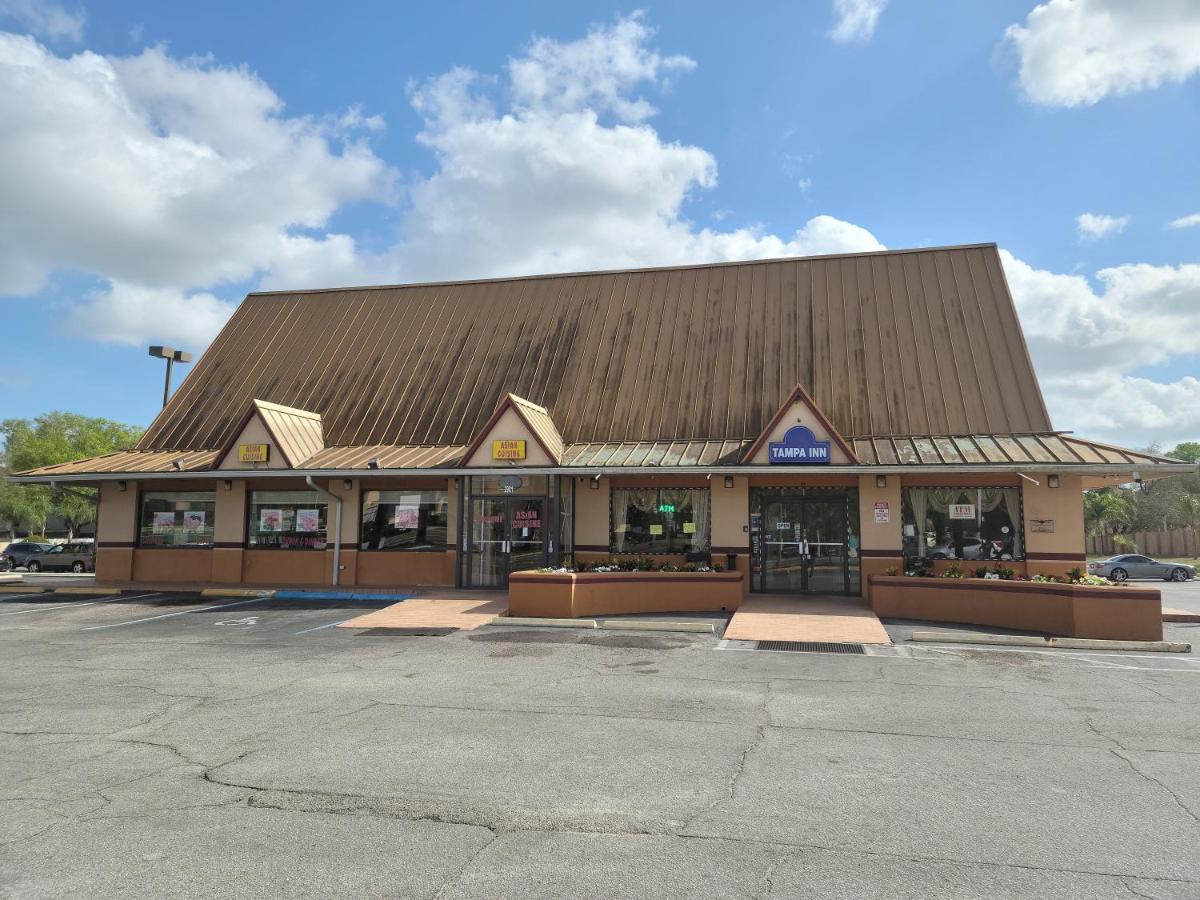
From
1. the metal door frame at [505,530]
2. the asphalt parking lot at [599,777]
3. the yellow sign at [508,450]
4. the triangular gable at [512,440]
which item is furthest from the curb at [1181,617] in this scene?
the yellow sign at [508,450]

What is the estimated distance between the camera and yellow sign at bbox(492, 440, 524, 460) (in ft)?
57.5

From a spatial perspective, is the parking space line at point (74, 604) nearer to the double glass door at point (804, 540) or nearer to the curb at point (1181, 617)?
the double glass door at point (804, 540)

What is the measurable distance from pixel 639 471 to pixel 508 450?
10.00 feet

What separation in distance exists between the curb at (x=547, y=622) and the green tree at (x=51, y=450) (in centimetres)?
4280

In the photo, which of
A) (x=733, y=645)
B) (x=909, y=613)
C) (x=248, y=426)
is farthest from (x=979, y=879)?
(x=248, y=426)

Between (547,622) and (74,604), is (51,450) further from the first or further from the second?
(547,622)

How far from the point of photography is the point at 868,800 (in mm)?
5520

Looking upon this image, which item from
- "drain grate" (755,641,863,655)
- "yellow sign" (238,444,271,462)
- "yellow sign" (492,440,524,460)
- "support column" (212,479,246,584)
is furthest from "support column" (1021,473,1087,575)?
"support column" (212,479,246,584)

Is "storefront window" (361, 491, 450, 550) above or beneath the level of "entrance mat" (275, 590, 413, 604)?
above

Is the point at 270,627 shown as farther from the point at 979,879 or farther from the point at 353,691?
the point at 979,879

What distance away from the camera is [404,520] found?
19.7m

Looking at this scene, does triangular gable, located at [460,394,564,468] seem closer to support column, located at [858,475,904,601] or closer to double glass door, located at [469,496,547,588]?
double glass door, located at [469,496,547,588]

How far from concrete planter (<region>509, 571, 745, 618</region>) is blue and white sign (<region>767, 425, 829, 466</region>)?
2624mm

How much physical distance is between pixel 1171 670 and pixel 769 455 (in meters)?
7.77
